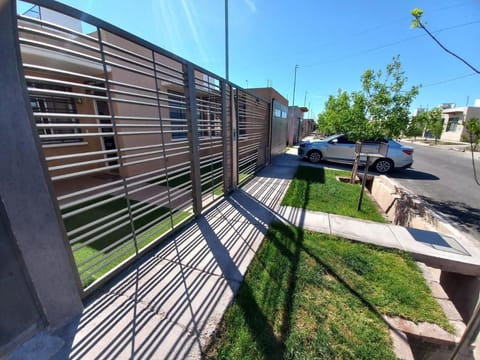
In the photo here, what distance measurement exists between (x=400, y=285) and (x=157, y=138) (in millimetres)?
6868

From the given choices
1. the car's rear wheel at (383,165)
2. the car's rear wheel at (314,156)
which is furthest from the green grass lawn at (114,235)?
the car's rear wheel at (383,165)

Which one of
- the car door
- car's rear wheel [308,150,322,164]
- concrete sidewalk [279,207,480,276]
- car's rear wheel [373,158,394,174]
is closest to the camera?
concrete sidewalk [279,207,480,276]

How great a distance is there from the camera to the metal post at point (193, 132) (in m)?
3.23

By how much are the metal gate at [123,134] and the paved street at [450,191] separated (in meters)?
5.10

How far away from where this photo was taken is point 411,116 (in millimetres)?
4871

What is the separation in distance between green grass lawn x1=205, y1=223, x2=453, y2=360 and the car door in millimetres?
7356

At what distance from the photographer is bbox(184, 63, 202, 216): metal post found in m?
3.23

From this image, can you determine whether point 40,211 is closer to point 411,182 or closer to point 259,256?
point 259,256

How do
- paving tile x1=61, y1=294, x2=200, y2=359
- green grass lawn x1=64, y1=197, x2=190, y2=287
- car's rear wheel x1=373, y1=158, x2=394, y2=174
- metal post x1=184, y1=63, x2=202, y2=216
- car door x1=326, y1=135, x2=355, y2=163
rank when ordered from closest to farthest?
paving tile x1=61, y1=294, x2=200, y2=359 → green grass lawn x1=64, y1=197, x2=190, y2=287 → metal post x1=184, y1=63, x2=202, y2=216 → car's rear wheel x1=373, y1=158, x2=394, y2=174 → car door x1=326, y1=135, x2=355, y2=163

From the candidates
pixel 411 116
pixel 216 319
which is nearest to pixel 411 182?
pixel 411 116

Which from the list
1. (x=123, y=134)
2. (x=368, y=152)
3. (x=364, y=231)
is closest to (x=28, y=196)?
(x=123, y=134)

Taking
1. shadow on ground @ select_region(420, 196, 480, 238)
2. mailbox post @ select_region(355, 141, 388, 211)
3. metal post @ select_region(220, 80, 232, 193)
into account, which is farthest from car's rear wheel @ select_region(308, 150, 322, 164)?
metal post @ select_region(220, 80, 232, 193)

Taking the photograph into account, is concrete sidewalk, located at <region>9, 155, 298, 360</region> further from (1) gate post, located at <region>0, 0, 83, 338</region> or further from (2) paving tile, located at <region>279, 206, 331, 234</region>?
(2) paving tile, located at <region>279, 206, 331, 234</region>

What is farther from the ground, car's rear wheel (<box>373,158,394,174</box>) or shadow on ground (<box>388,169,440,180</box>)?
car's rear wheel (<box>373,158,394,174</box>)
